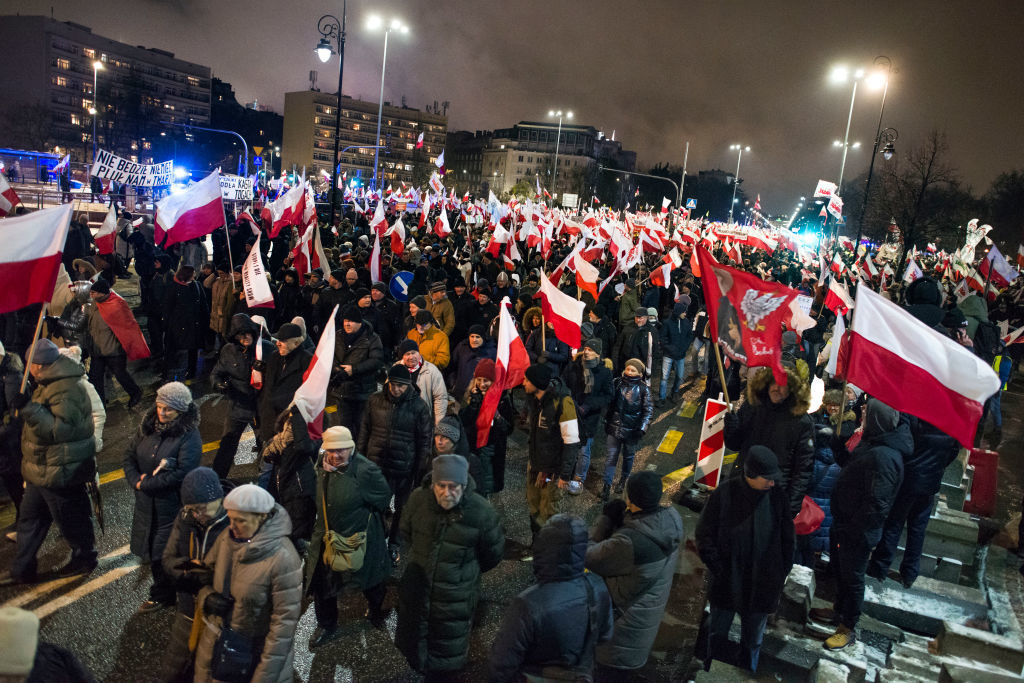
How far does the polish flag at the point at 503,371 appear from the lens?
19.4 ft

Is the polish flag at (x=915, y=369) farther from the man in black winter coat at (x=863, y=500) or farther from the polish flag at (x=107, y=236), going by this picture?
the polish flag at (x=107, y=236)

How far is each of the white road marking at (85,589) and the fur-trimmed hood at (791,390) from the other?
5.25m

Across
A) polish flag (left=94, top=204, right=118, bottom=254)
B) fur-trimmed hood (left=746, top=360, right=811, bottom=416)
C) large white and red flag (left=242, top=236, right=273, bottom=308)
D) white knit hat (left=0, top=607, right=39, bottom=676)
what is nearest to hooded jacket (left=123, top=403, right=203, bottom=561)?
white knit hat (left=0, top=607, right=39, bottom=676)

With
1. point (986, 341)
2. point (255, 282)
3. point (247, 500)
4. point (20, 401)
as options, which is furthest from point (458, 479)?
point (986, 341)

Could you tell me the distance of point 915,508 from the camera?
5723 mm

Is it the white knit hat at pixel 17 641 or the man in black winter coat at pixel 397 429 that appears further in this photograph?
the man in black winter coat at pixel 397 429

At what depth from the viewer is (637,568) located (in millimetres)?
3822

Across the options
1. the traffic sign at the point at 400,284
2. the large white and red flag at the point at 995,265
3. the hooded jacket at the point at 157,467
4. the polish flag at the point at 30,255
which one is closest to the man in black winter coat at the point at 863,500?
the hooded jacket at the point at 157,467

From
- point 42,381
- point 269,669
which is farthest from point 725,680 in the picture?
point 42,381

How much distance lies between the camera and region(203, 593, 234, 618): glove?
3455mm

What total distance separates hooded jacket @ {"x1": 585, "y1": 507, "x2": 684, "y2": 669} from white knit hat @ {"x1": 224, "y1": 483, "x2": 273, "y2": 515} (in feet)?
6.08

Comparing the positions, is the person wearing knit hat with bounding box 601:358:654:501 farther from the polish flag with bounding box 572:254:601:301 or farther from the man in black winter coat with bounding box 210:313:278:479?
the man in black winter coat with bounding box 210:313:278:479

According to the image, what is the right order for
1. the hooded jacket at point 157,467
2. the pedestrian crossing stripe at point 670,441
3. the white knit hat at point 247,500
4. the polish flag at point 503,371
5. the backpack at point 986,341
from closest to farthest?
the white knit hat at point 247,500 < the hooded jacket at point 157,467 < the polish flag at point 503,371 < the pedestrian crossing stripe at point 670,441 < the backpack at point 986,341

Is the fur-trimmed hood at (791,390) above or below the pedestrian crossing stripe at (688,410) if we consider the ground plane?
above
